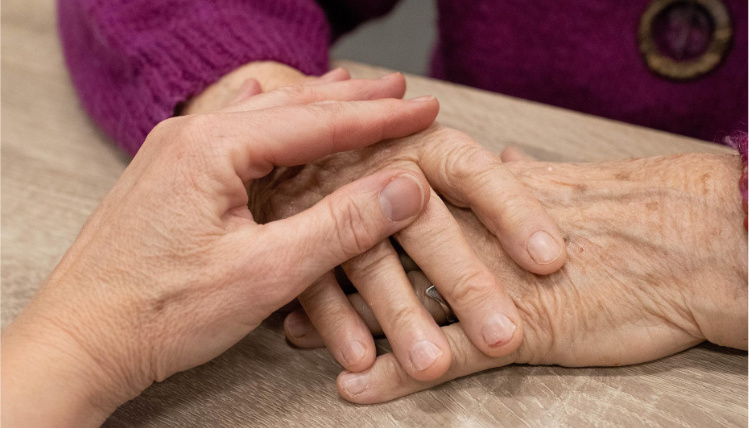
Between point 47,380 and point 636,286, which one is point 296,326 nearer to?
point 47,380

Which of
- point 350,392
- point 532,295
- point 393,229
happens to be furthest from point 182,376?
point 532,295

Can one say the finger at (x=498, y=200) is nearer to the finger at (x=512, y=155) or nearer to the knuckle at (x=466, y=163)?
the knuckle at (x=466, y=163)

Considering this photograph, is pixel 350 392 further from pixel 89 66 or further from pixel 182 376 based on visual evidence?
pixel 89 66

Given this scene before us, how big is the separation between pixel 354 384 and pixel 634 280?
34 cm

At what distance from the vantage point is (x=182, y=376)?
661 mm

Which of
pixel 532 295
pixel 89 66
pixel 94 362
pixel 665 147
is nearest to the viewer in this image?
pixel 94 362

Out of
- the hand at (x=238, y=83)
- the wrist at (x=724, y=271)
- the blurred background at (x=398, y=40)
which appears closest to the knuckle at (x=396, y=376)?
the wrist at (x=724, y=271)

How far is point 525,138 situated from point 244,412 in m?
0.63

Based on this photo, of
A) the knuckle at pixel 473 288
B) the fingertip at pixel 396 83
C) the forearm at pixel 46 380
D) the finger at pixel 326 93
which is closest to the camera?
the forearm at pixel 46 380

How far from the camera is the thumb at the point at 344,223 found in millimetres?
560

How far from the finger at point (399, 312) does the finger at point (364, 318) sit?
40 mm

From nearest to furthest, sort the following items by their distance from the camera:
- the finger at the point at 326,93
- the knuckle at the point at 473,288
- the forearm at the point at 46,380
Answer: the forearm at the point at 46,380
the knuckle at the point at 473,288
the finger at the point at 326,93

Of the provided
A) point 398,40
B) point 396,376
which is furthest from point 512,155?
point 398,40

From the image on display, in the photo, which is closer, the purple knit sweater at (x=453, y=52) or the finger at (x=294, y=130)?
the finger at (x=294, y=130)
